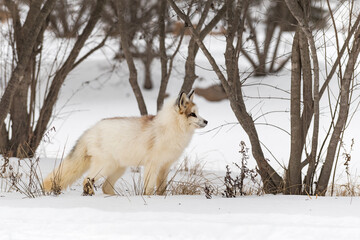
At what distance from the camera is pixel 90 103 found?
18094 mm

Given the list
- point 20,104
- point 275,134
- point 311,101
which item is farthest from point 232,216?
point 275,134

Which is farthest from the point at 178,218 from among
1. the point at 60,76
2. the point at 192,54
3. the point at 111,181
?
the point at 60,76

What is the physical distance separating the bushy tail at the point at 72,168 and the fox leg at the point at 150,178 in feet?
2.43

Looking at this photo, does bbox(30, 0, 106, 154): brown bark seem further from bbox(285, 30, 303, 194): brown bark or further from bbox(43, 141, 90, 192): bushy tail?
bbox(285, 30, 303, 194): brown bark

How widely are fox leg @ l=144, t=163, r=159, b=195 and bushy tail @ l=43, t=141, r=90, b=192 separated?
74 cm

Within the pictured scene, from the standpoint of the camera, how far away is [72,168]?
6.14 metres

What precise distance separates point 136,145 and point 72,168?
0.78 m

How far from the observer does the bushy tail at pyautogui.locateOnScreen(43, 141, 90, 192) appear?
5927 millimetres

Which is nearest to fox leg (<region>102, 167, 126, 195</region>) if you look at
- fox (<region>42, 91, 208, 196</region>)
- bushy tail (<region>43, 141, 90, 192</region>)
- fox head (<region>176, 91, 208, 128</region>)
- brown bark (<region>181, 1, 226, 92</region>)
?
fox (<region>42, 91, 208, 196</region>)

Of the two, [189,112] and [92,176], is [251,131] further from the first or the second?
[92,176]

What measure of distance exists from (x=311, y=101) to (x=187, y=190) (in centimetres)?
166

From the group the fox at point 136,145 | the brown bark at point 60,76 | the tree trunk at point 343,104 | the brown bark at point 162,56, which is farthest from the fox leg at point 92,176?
the brown bark at point 60,76

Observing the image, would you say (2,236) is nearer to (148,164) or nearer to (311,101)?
(148,164)

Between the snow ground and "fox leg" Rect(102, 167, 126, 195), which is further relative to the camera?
"fox leg" Rect(102, 167, 126, 195)
